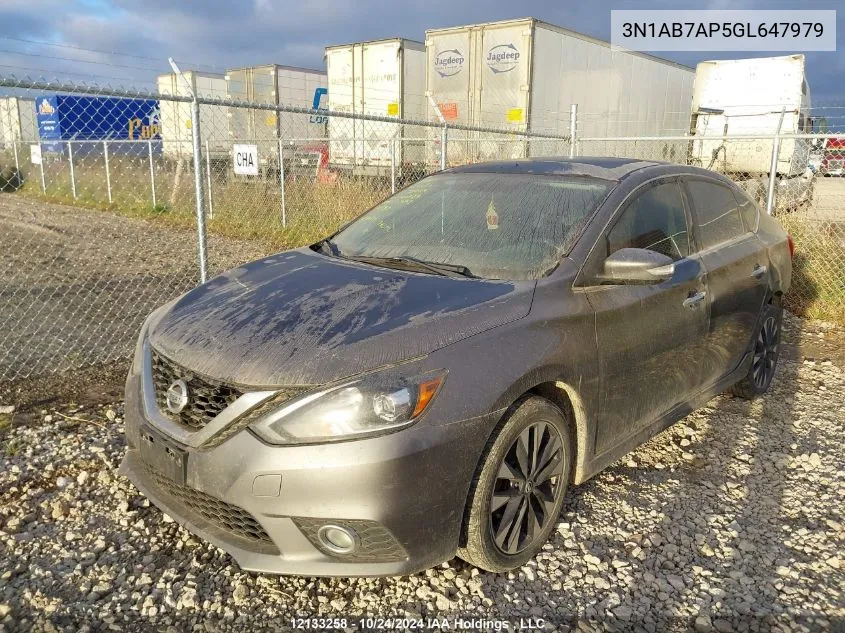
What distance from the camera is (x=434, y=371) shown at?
Result: 2.30 meters

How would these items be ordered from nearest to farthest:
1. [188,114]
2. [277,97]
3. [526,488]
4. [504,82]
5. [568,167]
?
[526,488], [568,167], [504,82], [277,97], [188,114]

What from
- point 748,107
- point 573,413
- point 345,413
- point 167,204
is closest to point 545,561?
point 573,413

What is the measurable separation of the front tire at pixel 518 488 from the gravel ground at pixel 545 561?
161 millimetres

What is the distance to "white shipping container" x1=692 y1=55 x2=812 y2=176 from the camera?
14297mm

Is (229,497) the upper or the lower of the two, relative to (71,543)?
upper

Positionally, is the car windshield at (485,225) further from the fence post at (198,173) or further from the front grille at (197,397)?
the fence post at (198,173)

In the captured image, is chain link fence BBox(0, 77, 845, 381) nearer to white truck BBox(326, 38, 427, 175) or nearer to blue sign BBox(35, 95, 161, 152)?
white truck BBox(326, 38, 427, 175)

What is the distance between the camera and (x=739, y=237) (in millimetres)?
4219

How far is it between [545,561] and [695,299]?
1.64 metres

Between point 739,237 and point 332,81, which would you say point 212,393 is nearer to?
point 739,237

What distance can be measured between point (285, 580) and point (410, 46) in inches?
566

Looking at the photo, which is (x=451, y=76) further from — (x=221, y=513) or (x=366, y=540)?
(x=366, y=540)

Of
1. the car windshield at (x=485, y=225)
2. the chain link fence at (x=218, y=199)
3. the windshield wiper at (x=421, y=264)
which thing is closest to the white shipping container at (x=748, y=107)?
the chain link fence at (x=218, y=199)

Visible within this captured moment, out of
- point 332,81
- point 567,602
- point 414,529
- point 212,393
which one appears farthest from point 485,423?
point 332,81
